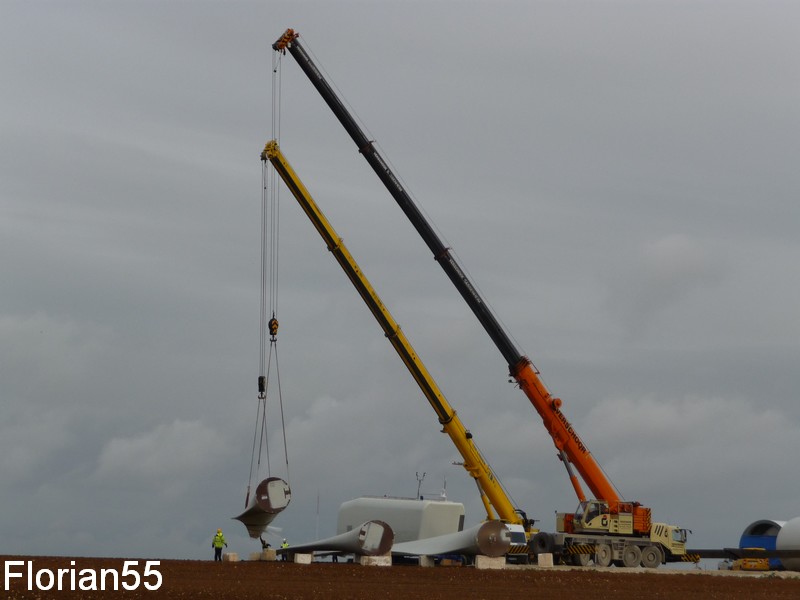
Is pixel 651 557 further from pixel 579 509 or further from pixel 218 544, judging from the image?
pixel 218 544

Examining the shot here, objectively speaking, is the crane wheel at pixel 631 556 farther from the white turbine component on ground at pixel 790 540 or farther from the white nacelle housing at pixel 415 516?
the white turbine component on ground at pixel 790 540

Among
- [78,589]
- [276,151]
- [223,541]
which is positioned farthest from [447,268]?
[78,589]

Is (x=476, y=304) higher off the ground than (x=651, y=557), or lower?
higher

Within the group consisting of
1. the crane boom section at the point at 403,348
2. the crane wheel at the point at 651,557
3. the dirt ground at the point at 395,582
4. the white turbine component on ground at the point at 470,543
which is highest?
the crane boom section at the point at 403,348

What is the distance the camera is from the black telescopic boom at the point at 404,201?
57.5m

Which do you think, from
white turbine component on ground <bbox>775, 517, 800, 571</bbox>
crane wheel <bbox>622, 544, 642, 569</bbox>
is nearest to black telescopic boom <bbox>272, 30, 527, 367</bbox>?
crane wheel <bbox>622, 544, 642, 569</bbox>

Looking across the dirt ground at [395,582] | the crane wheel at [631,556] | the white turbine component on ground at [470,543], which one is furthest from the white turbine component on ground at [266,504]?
the crane wheel at [631,556]

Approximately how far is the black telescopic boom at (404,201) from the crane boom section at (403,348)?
3.80m

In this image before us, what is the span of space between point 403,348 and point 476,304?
4304 millimetres

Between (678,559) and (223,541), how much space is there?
23.4 m

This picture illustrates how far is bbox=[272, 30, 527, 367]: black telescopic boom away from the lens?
57.5 meters

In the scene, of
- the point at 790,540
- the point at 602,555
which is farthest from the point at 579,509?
the point at 790,540

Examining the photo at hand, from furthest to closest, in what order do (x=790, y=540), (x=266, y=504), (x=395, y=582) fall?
(x=790, y=540)
(x=266, y=504)
(x=395, y=582)

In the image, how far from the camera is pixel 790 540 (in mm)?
61656
